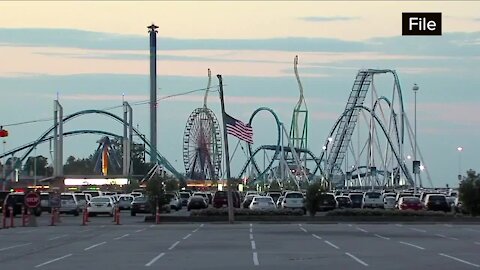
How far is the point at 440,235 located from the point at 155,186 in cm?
2742

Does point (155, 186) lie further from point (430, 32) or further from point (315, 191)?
point (430, 32)

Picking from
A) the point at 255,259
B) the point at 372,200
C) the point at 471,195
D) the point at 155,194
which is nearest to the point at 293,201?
the point at 372,200

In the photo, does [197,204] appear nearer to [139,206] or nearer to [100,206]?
[139,206]

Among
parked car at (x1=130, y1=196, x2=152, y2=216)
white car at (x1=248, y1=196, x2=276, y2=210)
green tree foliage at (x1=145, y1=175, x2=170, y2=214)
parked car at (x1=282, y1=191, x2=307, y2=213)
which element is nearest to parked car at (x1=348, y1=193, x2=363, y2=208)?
parked car at (x1=282, y1=191, x2=307, y2=213)

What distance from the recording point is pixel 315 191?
212ft

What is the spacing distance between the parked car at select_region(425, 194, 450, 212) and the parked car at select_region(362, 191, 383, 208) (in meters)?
5.87

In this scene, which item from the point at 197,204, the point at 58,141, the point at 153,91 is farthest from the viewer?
the point at 153,91

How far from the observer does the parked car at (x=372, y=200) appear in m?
81.1

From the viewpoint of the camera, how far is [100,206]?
72625mm

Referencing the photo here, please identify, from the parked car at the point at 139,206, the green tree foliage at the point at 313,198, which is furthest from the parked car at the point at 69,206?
the green tree foliage at the point at 313,198

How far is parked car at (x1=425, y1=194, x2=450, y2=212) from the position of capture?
74688mm

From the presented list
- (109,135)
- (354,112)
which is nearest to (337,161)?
(354,112)

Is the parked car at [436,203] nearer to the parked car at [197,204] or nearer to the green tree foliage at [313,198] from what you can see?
the green tree foliage at [313,198]

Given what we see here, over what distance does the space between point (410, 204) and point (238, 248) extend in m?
39.7
